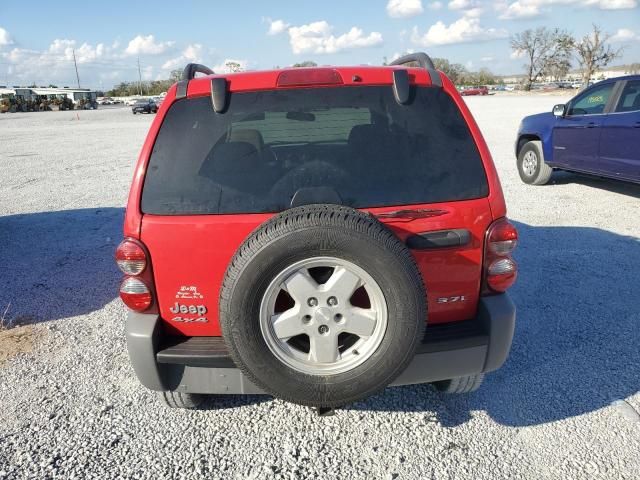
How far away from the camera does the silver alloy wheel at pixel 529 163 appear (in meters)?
8.64

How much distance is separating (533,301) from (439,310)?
2079 mm

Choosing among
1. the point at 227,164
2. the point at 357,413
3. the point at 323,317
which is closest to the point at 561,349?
the point at 357,413

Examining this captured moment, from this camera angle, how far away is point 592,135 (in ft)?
23.7

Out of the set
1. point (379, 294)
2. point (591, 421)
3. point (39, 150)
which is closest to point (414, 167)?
point (379, 294)

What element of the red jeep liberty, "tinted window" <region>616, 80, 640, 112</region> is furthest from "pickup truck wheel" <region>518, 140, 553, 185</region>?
the red jeep liberty

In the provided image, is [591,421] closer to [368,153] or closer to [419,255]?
[419,255]

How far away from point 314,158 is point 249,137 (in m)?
0.44

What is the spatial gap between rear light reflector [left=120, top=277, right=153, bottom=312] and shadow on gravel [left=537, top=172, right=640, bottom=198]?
7.84 metres

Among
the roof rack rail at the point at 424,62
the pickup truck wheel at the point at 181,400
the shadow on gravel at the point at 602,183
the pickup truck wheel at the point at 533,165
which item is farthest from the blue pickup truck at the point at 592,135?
the pickup truck wheel at the point at 181,400

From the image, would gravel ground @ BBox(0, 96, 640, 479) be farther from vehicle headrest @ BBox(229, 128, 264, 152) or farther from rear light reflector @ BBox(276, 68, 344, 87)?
rear light reflector @ BBox(276, 68, 344, 87)

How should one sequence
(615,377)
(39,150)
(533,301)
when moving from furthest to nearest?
(39,150) < (533,301) < (615,377)

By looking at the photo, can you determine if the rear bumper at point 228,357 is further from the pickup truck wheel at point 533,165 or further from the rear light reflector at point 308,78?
the pickup truck wheel at point 533,165

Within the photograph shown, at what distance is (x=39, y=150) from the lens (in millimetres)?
16344

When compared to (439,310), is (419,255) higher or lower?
higher
